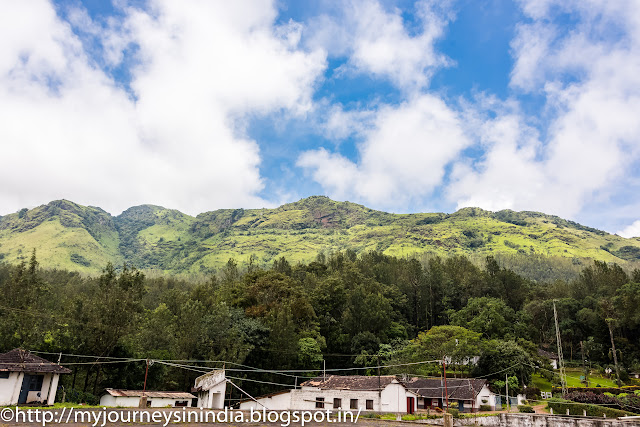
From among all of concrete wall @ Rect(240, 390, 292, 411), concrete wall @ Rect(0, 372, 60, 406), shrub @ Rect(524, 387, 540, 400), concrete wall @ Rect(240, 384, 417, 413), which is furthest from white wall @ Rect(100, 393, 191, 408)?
shrub @ Rect(524, 387, 540, 400)

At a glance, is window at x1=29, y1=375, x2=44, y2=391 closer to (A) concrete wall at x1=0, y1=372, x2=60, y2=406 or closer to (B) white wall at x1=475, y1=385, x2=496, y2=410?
(A) concrete wall at x1=0, y1=372, x2=60, y2=406

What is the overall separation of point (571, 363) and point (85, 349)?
232 feet

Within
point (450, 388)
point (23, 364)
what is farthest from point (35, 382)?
point (450, 388)

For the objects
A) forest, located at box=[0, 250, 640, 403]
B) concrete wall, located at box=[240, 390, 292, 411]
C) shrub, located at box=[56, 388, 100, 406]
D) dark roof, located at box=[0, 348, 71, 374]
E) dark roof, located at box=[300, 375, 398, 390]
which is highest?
forest, located at box=[0, 250, 640, 403]

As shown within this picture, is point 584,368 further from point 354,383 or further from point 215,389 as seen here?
point 215,389

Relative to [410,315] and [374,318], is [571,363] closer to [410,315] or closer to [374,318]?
[410,315]

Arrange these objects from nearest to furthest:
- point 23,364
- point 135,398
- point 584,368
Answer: point 23,364 < point 135,398 < point 584,368

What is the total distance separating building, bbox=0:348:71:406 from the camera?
23.6 m

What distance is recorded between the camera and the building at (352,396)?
121 feet

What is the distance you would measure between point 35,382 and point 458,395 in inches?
1528

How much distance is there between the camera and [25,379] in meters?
24.3

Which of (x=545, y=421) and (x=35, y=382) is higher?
(x=35, y=382)

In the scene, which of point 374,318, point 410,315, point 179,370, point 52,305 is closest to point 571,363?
point 410,315

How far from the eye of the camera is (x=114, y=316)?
35406mm
